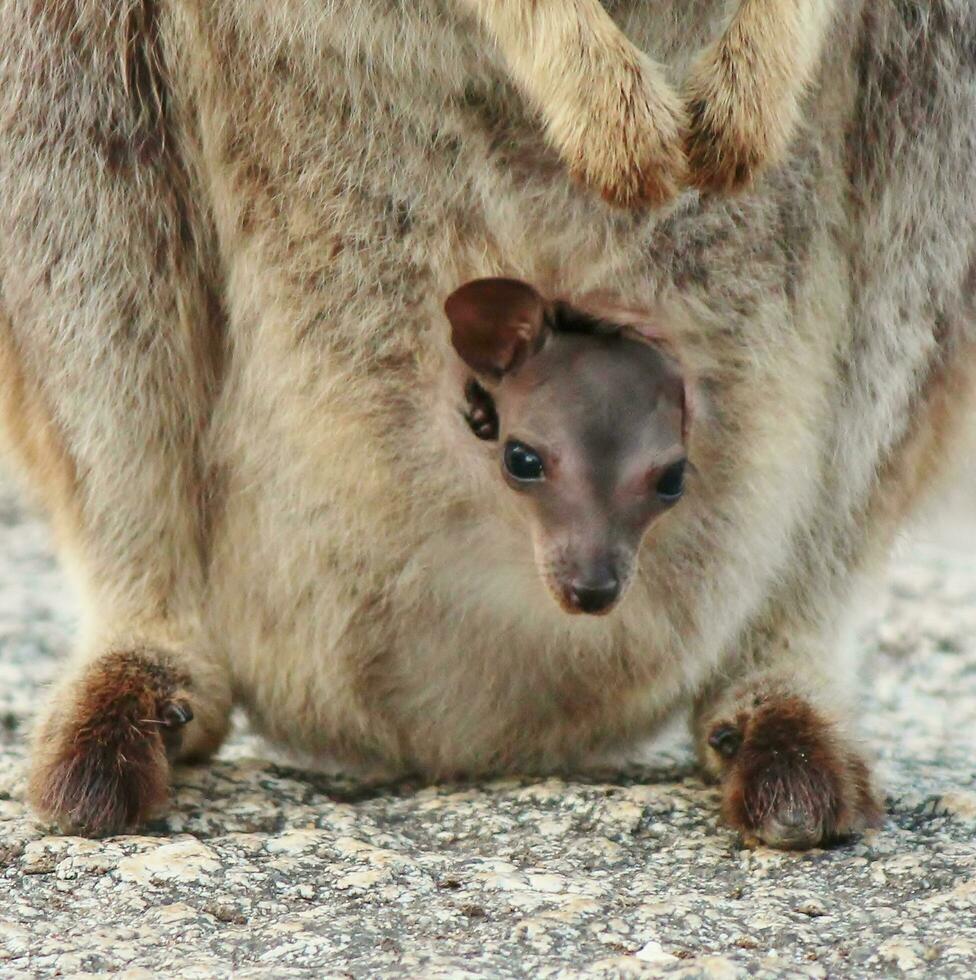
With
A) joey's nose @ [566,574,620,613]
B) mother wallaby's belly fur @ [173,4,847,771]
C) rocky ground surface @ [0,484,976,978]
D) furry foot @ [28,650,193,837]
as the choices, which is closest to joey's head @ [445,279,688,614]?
joey's nose @ [566,574,620,613]

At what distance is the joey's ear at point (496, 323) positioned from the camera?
281cm

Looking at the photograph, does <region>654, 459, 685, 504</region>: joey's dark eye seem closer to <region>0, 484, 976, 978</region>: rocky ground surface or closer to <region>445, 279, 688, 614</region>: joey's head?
<region>445, 279, 688, 614</region>: joey's head

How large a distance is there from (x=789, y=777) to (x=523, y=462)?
0.67 meters

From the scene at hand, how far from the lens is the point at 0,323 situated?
3.25 metres

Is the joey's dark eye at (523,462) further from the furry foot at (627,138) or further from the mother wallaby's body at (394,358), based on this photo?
the furry foot at (627,138)

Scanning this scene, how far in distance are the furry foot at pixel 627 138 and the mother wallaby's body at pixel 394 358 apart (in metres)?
0.17

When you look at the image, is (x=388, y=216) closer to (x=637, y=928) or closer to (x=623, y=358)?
(x=623, y=358)

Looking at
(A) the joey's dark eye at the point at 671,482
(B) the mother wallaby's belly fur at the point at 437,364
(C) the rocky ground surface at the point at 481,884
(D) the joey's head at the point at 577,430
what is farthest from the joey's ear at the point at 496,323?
(C) the rocky ground surface at the point at 481,884

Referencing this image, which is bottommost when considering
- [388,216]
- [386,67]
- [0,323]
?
[0,323]

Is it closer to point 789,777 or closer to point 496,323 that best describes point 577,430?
point 496,323

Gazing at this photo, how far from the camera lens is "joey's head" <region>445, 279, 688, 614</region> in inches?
108

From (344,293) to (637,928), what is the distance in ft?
3.60

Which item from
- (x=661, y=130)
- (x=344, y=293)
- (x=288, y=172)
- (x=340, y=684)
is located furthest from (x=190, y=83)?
(x=340, y=684)

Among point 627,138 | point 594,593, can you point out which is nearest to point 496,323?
point 627,138
